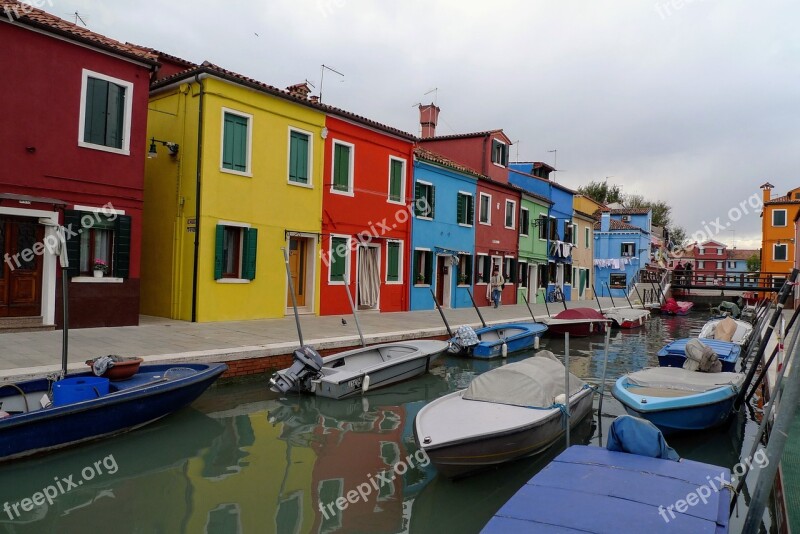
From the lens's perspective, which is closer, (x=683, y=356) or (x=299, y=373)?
(x=299, y=373)

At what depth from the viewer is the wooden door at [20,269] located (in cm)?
1027

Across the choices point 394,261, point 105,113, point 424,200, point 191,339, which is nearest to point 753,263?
point 424,200

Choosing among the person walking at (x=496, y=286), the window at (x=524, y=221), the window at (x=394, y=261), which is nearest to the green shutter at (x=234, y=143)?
the window at (x=394, y=261)

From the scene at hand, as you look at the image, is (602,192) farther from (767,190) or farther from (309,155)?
(309,155)

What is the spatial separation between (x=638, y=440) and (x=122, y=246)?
10546 mm

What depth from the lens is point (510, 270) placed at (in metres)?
25.6

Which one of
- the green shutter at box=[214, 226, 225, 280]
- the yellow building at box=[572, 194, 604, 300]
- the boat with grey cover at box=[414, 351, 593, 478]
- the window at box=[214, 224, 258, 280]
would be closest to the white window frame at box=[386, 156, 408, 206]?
the window at box=[214, 224, 258, 280]

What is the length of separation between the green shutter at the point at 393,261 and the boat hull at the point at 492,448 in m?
11.7

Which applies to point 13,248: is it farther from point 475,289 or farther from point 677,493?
point 475,289

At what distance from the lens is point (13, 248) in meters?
10.4

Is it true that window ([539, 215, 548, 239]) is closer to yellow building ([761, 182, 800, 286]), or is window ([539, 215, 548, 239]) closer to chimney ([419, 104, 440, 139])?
chimney ([419, 104, 440, 139])

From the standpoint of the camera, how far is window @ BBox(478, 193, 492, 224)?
910 inches

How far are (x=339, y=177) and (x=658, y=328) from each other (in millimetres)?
15562

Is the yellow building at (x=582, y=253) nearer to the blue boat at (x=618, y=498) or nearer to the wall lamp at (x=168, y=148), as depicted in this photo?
the wall lamp at (x=168, y=148)
